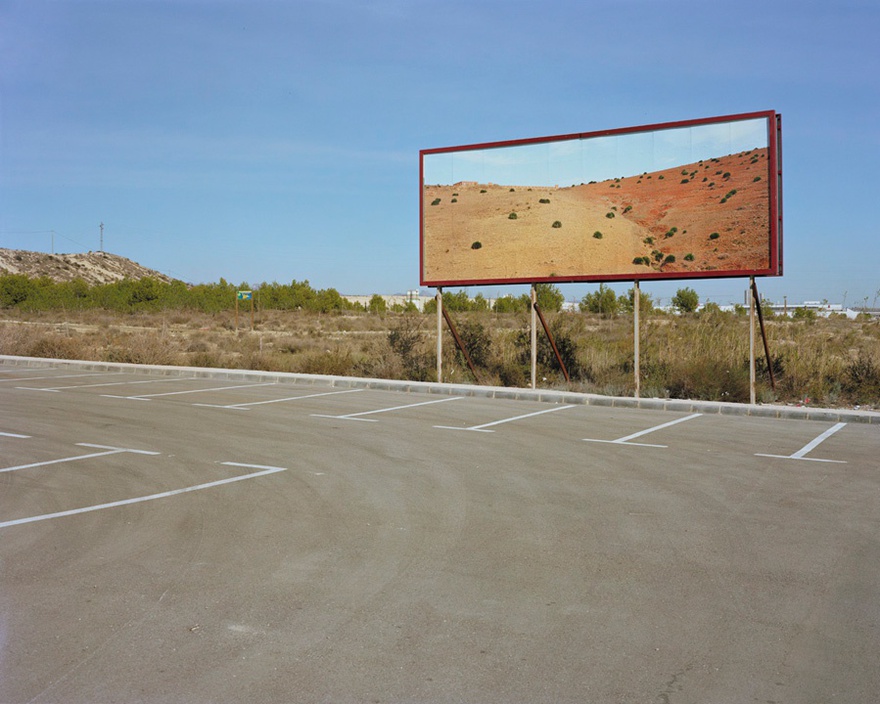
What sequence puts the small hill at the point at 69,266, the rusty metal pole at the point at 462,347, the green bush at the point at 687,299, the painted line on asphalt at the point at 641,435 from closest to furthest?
1. the painted line on asphalt at the point at 641,435
2. the rusty metal pole at the point at 462,347
3. the green bush at the point at 687,299
4. the small hill at the point at 69,266

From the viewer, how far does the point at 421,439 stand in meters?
12.6

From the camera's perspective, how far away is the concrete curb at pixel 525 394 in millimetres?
16078

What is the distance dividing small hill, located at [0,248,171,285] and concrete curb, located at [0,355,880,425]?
97473 millimetres

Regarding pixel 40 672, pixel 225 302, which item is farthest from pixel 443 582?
pixel 225 302

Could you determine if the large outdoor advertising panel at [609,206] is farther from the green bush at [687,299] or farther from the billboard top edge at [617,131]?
the green bush at [687,299]

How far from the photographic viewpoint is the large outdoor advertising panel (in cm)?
1803

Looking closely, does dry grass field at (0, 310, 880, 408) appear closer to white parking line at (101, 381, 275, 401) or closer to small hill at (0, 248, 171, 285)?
white parking line at (101, 381, 275, 401)

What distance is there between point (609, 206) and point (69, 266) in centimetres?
12291

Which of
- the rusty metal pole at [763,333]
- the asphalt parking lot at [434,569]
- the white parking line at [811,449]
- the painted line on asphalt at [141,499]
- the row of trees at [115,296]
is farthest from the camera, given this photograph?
the row of trees at [115,296]

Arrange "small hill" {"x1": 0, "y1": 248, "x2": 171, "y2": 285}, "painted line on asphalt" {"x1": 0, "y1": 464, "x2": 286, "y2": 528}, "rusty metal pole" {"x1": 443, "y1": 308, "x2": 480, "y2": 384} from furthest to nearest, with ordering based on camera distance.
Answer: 1. "small hill" {"x1": 0, "y1": 248, "x2": 171, "y2": 285}
2. "rusty metal pole" {"x1": 443, "y1": 308, "x2": 480, "y2": 384}
3. "painted line on asphalt" {"x1": 0, "y1": 464, "x2": 286, "y2": 528}

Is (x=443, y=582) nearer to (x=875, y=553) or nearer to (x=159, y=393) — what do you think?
(x=875, y=553)

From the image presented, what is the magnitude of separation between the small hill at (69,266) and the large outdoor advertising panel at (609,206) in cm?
10362

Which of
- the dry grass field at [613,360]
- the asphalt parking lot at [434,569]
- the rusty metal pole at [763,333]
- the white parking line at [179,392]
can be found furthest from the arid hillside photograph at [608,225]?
the asphalt parking lot at [434,569]

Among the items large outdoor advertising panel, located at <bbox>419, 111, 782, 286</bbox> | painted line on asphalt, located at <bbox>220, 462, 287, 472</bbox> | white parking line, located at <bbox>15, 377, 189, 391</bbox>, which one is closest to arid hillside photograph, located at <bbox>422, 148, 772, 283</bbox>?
large outdoor advertising panel, located at <bbox>419, 111, 782, 286</bbox>
